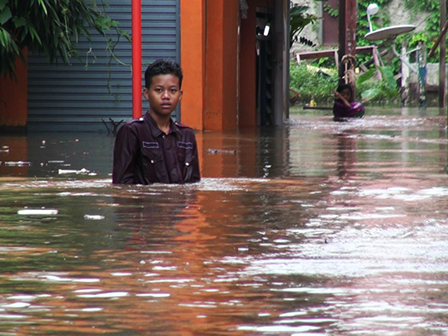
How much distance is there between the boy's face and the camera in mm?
6793

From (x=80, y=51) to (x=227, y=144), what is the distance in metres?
4.47

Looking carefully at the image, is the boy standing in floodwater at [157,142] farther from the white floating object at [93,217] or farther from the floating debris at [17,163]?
the floating debris at [17,163]

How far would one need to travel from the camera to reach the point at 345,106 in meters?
22.6

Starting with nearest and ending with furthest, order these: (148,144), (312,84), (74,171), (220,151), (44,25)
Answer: (148,144) → (74,171) → (220,151) → (44,25) → (312,84)

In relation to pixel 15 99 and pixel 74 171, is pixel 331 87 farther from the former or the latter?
pixel 74 171

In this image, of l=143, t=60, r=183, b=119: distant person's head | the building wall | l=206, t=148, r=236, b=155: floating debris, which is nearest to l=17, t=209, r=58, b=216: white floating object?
l=143, t=60, r=183, b=119: distant person's head

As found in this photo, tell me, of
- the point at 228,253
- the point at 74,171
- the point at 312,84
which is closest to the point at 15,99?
the point at 74,171

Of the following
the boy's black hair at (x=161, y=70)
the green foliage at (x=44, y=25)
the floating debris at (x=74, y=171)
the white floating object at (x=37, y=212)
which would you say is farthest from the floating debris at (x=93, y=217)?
the green foliage at (x=44, y=25)

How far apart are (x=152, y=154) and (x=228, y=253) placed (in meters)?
2.57

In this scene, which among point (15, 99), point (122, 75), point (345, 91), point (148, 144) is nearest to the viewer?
point (148, 144)

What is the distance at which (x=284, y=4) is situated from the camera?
2214cm

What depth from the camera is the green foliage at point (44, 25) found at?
13719 mm

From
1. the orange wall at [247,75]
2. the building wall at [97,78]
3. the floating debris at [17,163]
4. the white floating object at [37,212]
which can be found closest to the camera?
the white floating object at [37,212]

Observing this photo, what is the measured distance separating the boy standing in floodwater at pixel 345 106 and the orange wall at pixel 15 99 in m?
8.34
